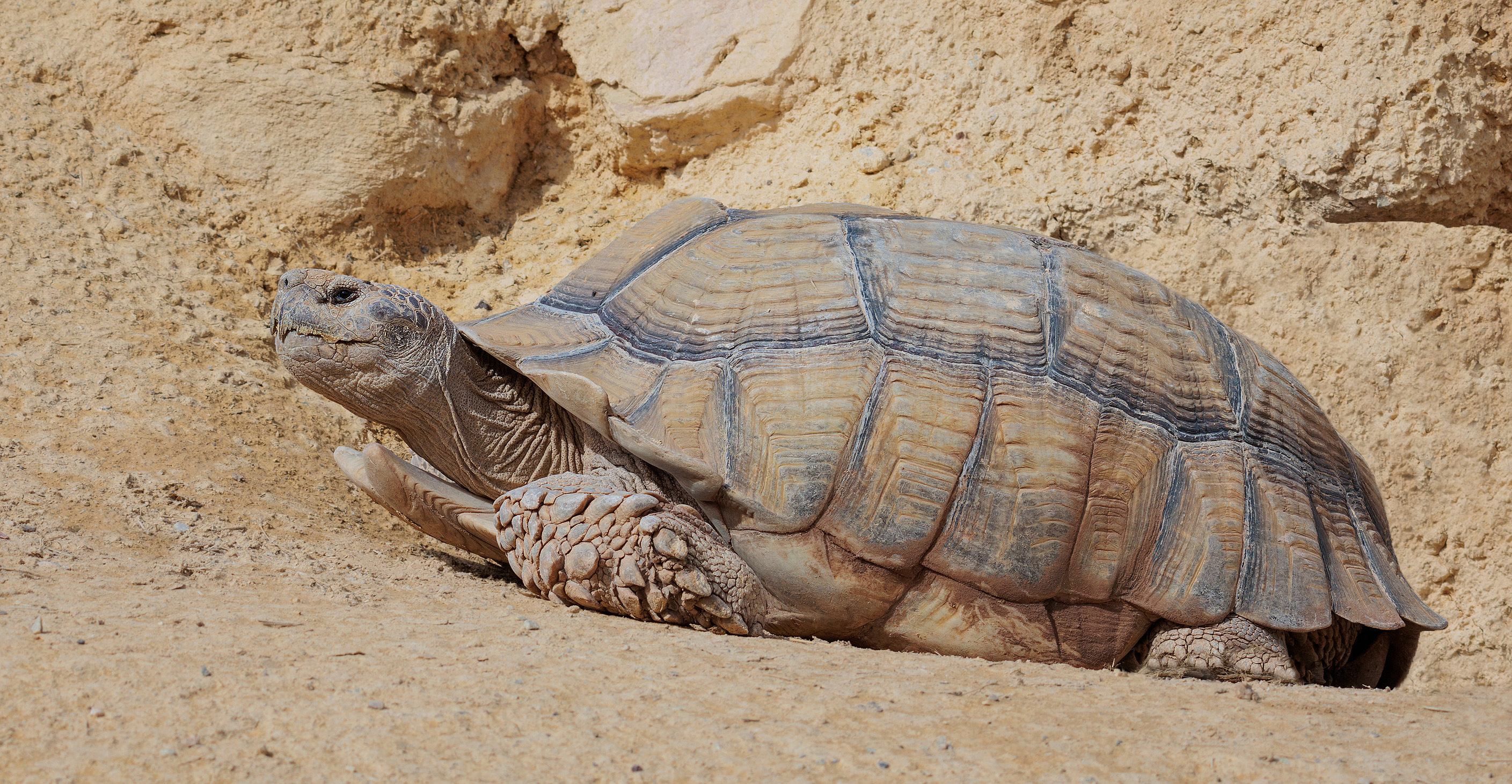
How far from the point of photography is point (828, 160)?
5812mm

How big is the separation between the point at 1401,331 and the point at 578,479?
3.98 metres

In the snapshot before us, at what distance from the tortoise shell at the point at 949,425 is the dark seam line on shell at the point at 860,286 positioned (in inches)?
0.4

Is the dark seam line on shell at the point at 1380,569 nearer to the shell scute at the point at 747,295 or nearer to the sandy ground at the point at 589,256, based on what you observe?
the sandy ground at the point at 589,256

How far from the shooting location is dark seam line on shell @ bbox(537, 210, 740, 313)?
12.2 feet

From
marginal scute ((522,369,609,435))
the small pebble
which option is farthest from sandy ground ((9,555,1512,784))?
the small pebble

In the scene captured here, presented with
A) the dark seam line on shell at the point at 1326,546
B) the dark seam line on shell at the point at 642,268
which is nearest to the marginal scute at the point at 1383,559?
the dark seam line on shell at the point at 1326,546

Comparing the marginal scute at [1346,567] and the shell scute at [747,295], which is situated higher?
the shell scute at [747,295]

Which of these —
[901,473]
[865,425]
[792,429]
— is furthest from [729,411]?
[901,473]

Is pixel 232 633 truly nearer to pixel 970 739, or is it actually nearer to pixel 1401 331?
pixel 970 739

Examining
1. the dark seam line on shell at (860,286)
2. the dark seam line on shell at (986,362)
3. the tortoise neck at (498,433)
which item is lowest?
the tortoise neck at (498,433)

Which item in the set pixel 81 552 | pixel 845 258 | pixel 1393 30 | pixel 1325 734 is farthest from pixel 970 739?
pixel 1393 30

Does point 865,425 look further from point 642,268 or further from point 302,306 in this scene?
point 302,306

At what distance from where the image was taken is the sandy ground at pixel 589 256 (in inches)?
83.7

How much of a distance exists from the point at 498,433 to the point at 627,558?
900mm
